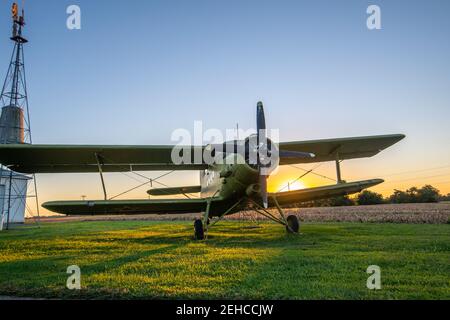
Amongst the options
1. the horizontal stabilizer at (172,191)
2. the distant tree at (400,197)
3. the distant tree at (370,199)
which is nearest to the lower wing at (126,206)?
the horizontal stabilizer at (172,191)

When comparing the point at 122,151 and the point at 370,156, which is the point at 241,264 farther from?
the point at 370,156

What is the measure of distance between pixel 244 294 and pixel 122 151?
8671mm

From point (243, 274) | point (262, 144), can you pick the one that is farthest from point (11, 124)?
point (243, 274)

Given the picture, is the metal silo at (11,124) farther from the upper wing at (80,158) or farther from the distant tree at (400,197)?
the distant tree at (400,197)

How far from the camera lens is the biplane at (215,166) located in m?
10.1

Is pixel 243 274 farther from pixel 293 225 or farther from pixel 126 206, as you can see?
pixel 126 206

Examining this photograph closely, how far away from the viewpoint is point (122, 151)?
11625mm

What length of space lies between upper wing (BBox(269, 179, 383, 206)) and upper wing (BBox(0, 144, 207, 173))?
3839 millimetres

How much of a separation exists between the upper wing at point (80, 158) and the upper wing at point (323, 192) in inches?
151

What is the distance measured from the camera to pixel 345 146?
13602 millimetres

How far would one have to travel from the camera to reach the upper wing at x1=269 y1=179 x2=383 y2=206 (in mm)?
12320

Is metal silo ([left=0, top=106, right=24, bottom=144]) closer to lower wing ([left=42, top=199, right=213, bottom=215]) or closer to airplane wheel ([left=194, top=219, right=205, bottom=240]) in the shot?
lower wing ([left=42, top=199, right=213, bottom=215])

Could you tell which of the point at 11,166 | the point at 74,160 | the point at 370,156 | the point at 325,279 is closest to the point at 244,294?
the point at 325,279

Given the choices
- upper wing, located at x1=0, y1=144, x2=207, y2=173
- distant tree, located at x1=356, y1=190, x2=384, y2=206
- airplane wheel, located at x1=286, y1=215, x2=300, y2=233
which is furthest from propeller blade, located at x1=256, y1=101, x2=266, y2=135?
distant tree, located at x1=356, y1=190, x2=384, y2=206
